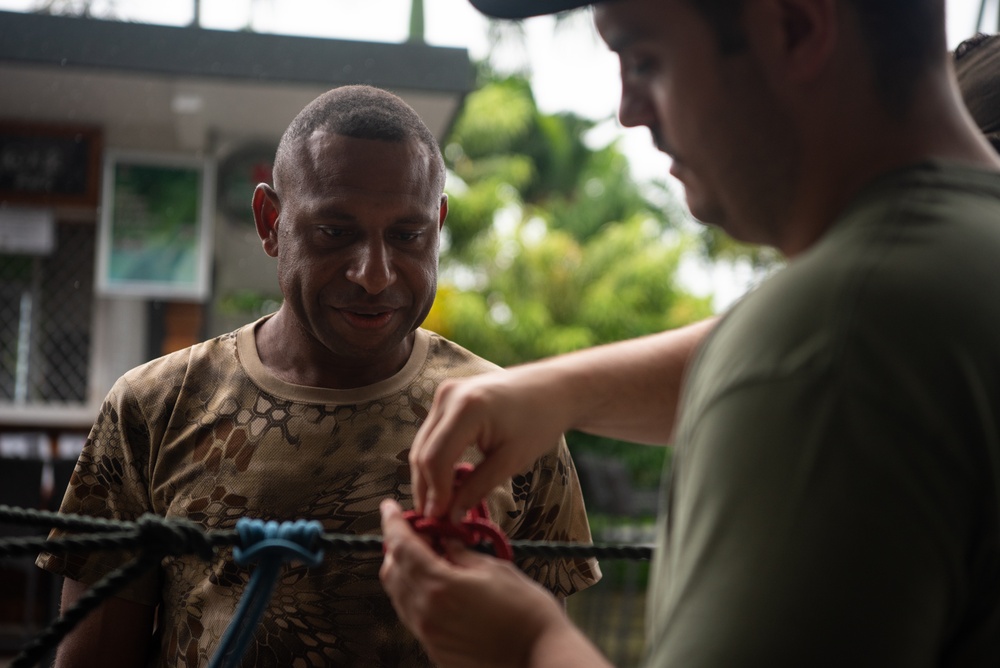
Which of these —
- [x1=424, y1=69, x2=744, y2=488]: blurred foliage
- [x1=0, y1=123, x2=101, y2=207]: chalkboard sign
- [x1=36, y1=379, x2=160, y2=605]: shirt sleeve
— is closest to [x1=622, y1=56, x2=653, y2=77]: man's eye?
[x1=36, y1=379, x2=160, y2=605]: shirt sleeve

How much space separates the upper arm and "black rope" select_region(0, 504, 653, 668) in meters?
0.29

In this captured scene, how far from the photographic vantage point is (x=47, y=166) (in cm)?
459

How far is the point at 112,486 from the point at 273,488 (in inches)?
9.0

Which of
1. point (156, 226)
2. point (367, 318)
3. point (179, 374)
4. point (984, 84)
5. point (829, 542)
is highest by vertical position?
point (984, 84)

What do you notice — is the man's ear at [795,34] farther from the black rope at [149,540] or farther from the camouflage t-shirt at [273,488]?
the camouflage t-shirt at [273,488]

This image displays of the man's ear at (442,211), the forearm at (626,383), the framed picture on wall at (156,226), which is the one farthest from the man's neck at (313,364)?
the framed picture on wall at (156,226)

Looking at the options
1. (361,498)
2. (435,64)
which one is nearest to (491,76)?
(435,64)

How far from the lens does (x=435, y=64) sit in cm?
435

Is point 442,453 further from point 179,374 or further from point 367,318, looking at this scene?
point 179,374

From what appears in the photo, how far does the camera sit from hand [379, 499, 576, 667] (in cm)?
67

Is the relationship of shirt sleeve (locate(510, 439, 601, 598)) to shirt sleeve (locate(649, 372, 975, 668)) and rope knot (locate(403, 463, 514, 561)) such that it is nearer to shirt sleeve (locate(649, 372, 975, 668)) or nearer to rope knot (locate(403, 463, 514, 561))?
rope knot (locate(403, 463, 514, 561))

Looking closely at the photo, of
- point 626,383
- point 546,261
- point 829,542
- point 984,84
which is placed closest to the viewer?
point 829,542

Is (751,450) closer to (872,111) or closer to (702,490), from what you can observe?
(702,490)

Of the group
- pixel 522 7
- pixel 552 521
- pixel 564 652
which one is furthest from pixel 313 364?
pixel 564 652
